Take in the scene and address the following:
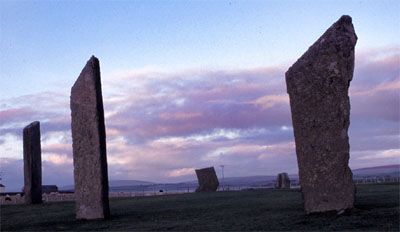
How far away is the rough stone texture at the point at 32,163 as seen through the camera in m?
21.2

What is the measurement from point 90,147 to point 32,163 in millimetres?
9358

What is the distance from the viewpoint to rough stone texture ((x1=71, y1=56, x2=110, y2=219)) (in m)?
12.6

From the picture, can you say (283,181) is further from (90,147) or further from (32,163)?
(90,147)

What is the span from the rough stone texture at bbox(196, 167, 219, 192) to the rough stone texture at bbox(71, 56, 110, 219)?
18384 mm

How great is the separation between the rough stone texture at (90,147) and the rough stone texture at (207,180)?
18384mm

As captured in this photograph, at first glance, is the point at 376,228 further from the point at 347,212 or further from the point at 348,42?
the point at 348,42

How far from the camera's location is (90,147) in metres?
12.7

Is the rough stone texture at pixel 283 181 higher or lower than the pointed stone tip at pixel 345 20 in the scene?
lower

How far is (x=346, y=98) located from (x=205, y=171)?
2174 centimetres

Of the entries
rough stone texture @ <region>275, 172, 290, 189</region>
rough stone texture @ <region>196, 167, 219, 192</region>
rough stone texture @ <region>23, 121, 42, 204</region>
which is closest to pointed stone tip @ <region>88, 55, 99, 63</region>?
rough stone texture @ <region>23, 121, 42, 204</region>

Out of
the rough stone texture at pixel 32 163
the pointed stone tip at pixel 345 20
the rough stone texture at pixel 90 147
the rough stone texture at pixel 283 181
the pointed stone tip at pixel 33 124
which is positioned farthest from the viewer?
the rough stone texture at pixel 283 181

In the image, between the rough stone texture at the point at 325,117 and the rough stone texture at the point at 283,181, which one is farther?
the rough stone texture at the point at 283,181

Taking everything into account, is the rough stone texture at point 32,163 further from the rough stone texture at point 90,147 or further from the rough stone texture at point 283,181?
the rough stone texture at point 283,181

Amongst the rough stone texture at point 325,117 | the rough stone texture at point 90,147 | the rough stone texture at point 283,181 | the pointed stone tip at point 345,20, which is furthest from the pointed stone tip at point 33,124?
the rough stone texture at point 283,181
